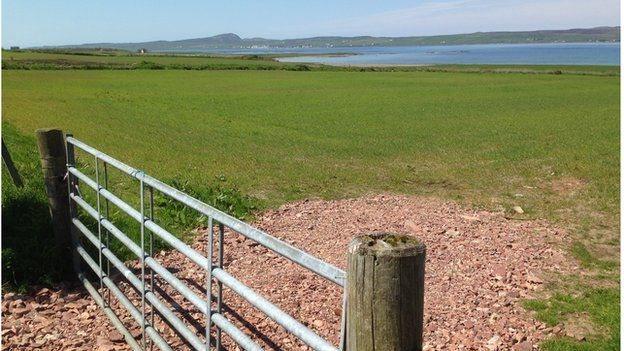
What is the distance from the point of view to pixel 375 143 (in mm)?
18062

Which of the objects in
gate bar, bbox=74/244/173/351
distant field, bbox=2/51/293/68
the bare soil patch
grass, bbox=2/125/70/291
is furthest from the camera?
distant field, bbox=2/51/293/68

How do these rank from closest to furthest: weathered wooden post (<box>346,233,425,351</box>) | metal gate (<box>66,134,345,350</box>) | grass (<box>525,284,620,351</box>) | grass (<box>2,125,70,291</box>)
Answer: weathered wooden post (<box>346,233,425,351</box>), metal gate (<box>66,134,345,350</box>), grass (<box>525,284,620,351</box>), grass (<box>2,125,70,291</box>)

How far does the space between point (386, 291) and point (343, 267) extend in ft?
15.6

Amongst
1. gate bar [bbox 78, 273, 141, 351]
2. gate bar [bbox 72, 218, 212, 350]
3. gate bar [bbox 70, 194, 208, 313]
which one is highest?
gate bar [bbox 70, 194, 208, 313]

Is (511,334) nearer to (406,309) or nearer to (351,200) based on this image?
(406,309)

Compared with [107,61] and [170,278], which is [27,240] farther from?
[107,61]

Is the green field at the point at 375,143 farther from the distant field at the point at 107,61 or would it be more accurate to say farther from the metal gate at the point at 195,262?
the distant field at the point at 107,61

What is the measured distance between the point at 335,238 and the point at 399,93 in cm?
3063

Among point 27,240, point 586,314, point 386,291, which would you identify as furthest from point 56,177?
point 586,314

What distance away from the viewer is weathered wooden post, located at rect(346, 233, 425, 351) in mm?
2514

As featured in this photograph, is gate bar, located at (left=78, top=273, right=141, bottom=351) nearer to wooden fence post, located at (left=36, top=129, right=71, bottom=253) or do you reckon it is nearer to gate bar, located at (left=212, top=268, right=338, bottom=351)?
wooden fence post, located at (left=36, top=129, right=71, bottom=253)

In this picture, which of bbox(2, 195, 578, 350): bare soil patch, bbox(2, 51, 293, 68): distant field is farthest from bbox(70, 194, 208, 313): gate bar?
bbox(2, 51, 293, 68): distant field

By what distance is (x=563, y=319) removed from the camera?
19.1ft

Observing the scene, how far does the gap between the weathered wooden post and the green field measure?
3.36 metres
